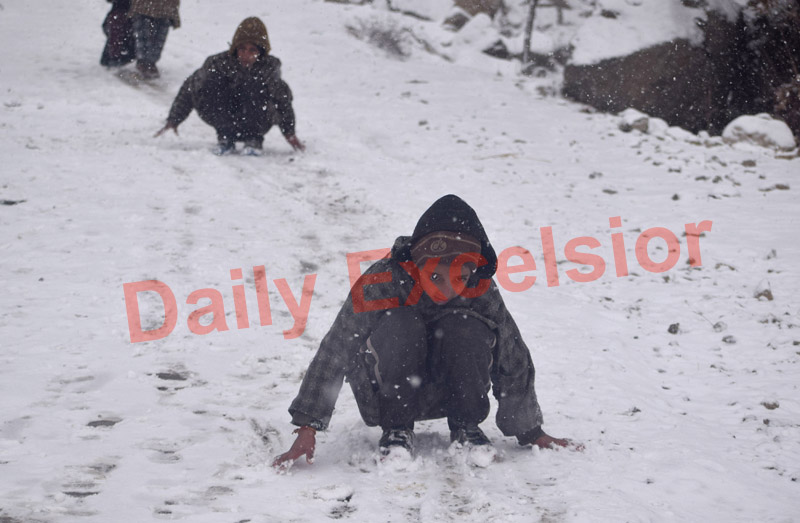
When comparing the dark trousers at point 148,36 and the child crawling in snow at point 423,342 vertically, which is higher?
the dark trousers at point 148,36

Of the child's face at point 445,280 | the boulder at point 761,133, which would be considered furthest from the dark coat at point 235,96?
the boulder at point 761,133

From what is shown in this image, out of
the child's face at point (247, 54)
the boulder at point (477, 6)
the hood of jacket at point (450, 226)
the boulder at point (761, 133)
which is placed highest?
the boulder at point (477, 6)

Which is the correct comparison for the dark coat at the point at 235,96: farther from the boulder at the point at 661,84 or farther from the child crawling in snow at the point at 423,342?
the boulder at the point at 661,84

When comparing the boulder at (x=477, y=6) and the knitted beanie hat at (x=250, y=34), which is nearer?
the knitted beanie hat at (x=250, y=34)

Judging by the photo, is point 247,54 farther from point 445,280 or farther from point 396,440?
point 396,440

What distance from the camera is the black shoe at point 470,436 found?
8.15 ft

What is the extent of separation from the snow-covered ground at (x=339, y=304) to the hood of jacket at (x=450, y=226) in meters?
0.75

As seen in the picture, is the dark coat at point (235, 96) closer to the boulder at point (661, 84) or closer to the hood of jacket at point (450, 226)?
the hood of jacket at point (450, 226)

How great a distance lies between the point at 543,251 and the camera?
5309mm

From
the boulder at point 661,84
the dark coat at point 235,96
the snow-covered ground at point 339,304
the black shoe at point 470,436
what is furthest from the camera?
the boulder at point 661,84

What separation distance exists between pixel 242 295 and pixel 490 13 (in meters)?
13.3

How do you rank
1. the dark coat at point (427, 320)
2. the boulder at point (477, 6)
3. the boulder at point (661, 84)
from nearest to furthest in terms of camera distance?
the dark coat at point (427, 320), the boulder at point (661, 84), the boulder at point (477, 6)

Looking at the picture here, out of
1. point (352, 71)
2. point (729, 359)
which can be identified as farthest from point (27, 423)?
point (352, 71)

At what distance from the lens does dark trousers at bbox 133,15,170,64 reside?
30.3 feet
